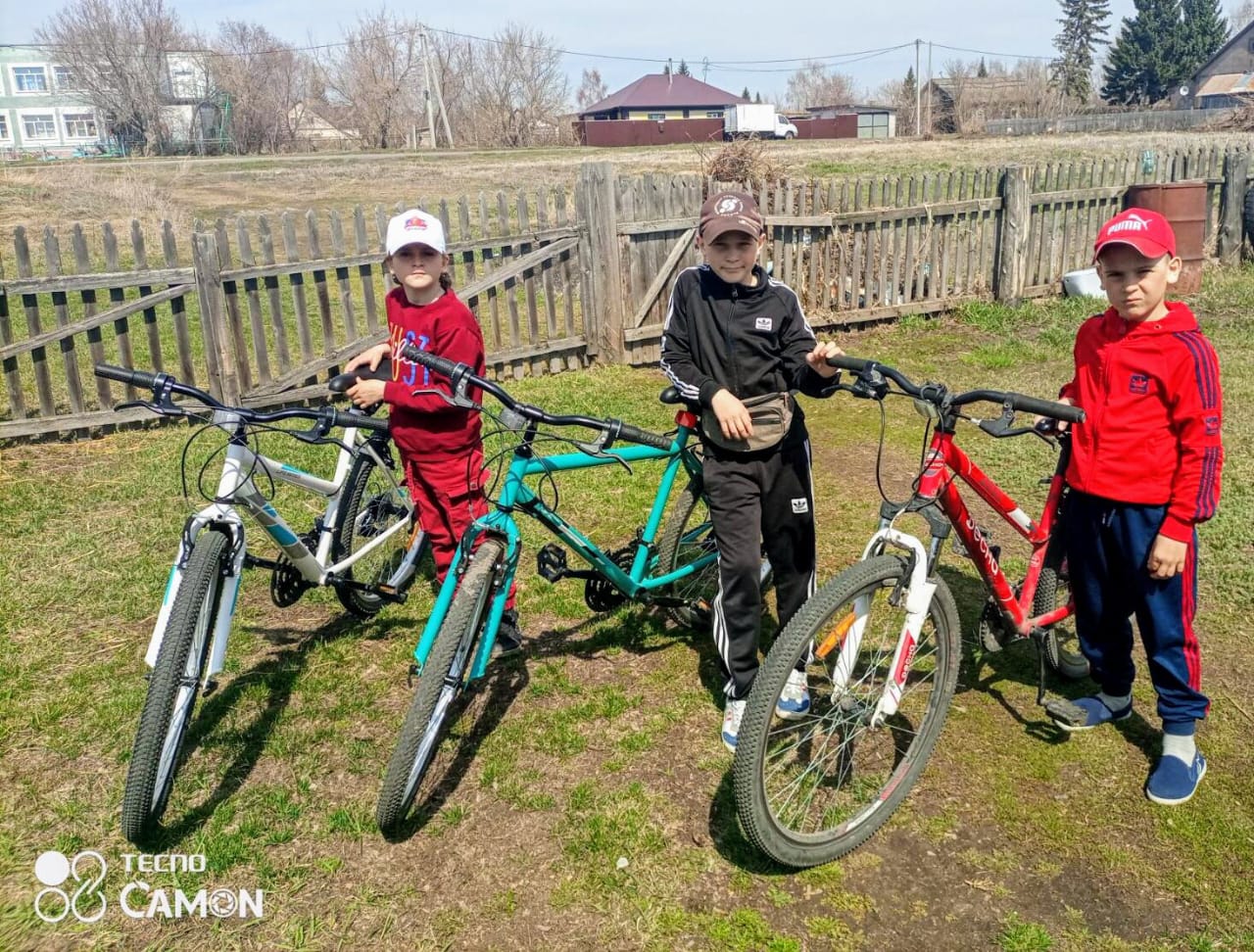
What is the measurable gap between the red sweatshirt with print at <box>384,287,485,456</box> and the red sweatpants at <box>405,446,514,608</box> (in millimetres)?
56

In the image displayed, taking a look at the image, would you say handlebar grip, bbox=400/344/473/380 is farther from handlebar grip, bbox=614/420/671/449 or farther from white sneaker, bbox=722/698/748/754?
white sneaker, bbox=722/698/748/754

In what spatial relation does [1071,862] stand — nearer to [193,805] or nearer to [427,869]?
[427,869]

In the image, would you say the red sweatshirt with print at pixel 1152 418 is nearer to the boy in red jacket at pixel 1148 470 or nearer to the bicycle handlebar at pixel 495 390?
the boy in red jacket at pixel 1148 470

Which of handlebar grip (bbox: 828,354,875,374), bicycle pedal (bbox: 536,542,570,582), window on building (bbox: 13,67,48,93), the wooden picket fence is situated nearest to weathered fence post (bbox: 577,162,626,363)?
the wooden picket fence

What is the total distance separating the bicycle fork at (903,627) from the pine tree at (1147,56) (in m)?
79.4

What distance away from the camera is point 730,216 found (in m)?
3.31

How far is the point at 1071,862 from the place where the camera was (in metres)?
3.11

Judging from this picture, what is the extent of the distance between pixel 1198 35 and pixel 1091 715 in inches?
3217

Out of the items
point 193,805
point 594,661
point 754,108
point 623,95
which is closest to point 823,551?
point 594,661

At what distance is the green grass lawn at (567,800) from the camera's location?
2918mm

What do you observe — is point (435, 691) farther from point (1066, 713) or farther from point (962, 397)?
point (1066, 713)

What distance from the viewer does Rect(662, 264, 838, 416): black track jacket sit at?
350 centimetres

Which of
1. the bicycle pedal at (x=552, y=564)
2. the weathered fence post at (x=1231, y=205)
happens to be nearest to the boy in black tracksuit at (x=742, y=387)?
the bicycle pedal at (x=552, y=564)

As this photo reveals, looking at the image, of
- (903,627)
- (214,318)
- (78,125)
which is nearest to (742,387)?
(903,627)
